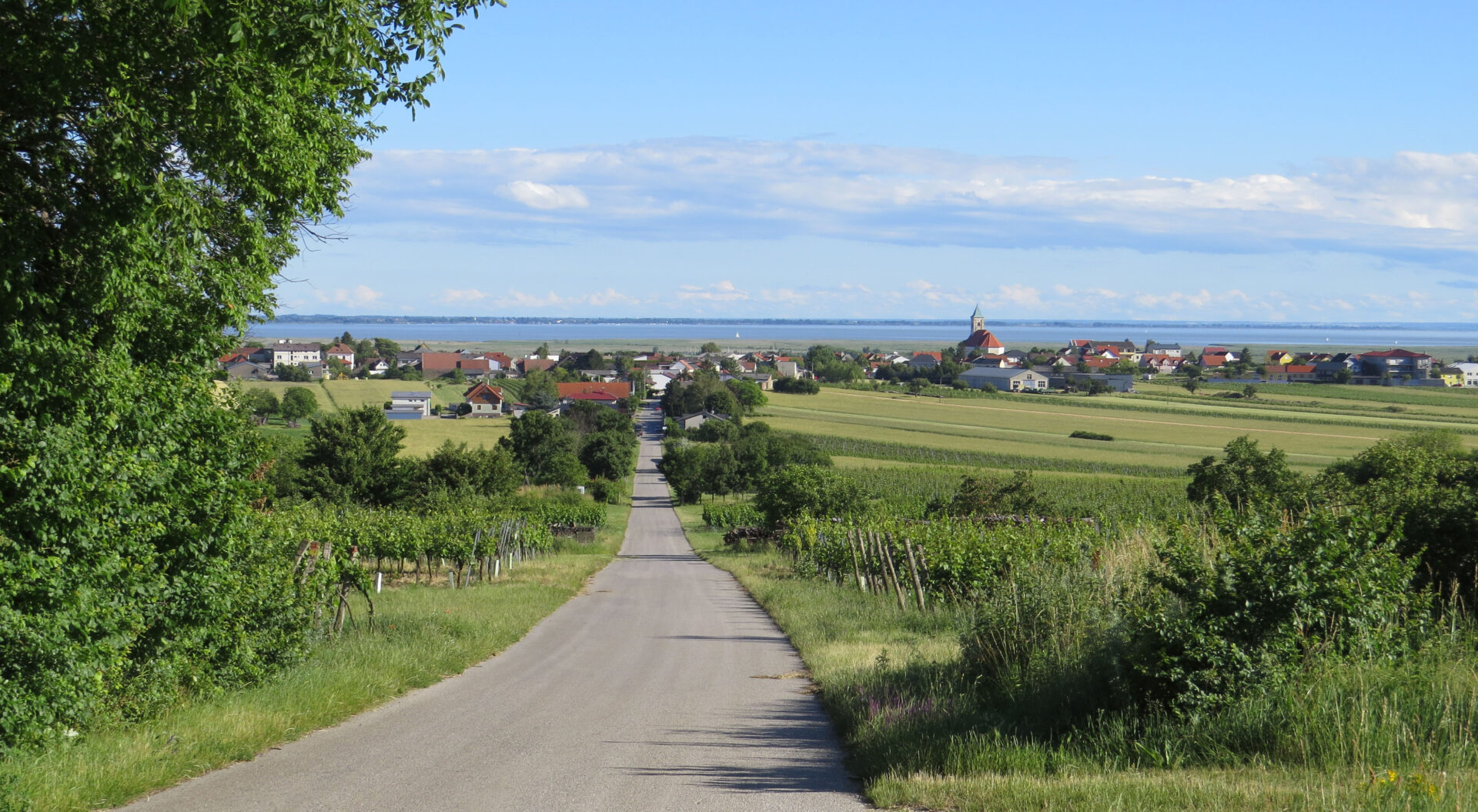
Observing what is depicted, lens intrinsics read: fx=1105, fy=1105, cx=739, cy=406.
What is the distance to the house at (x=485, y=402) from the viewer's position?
472ft

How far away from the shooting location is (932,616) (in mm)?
18016

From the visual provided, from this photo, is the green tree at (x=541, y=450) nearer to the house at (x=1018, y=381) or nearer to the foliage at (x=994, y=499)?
the foliage at (x=994, y=499)

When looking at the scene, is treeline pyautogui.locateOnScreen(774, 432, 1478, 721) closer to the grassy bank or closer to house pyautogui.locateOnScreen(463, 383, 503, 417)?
the grassy bank

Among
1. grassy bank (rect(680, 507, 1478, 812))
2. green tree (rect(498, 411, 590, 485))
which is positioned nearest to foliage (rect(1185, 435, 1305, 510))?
grassy bank (rect(680, 507, 1478, 812))

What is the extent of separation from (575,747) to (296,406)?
11562 centimetres

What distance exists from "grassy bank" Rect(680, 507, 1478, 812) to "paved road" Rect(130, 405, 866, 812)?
22.1 inches

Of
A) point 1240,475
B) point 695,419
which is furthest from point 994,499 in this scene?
point 695,419

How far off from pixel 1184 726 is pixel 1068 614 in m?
2.45

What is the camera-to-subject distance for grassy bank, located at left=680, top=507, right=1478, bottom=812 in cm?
612

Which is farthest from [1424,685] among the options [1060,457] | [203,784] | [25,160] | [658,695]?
[1060,457]

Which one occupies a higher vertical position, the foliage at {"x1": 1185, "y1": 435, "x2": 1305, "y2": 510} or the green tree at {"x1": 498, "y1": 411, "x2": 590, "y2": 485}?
the foliage at {"x1": 1185, "y1": 435, "x2": 1305, "y2": 510}

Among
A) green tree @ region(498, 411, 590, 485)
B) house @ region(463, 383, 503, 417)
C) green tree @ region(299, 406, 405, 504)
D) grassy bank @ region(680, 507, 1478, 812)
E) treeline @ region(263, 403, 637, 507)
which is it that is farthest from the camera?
house @ region(463, 383, 503, 417)

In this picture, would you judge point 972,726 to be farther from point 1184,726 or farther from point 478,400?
point 478,400

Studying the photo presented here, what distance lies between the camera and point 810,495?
50.7 metres
